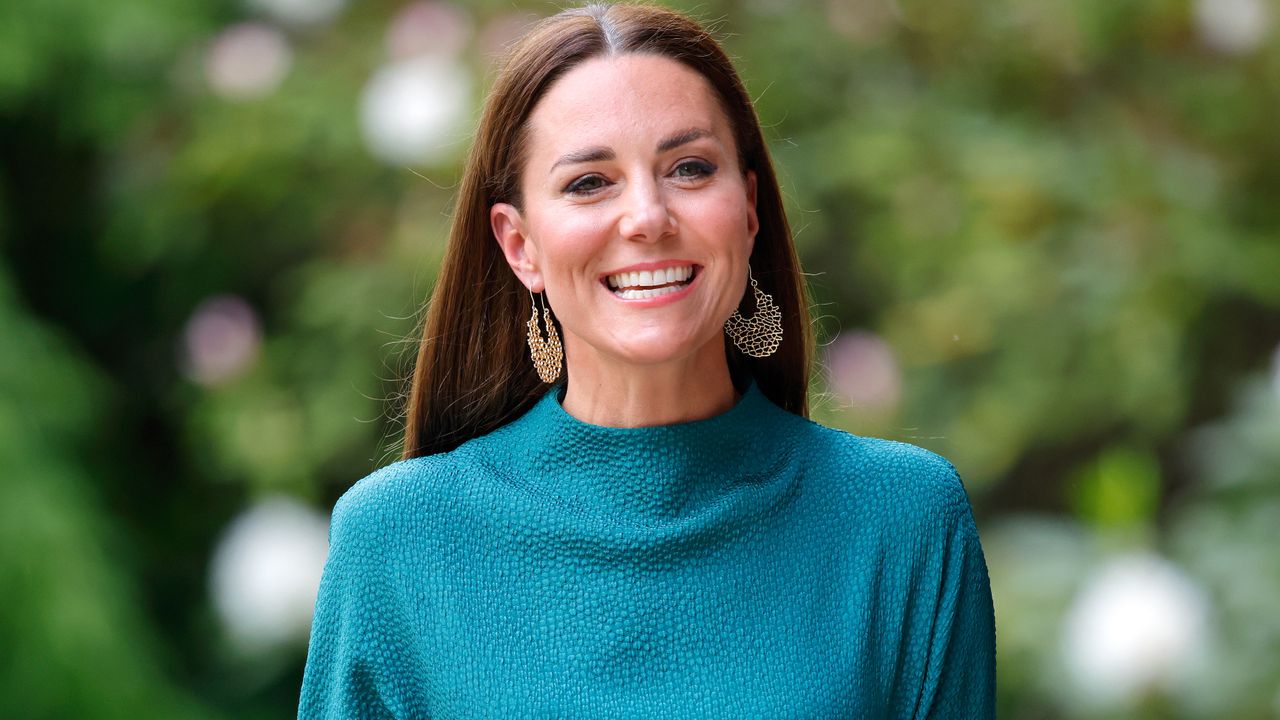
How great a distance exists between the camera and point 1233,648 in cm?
389

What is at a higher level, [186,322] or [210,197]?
[210,197]

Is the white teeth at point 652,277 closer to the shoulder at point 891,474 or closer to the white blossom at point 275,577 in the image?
the shoulder at point 891,474

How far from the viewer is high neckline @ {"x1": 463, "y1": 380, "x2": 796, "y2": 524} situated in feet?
7.23

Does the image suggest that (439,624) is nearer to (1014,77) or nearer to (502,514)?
(502,514)

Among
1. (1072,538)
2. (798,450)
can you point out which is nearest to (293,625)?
(1072,538)

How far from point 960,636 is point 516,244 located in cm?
74

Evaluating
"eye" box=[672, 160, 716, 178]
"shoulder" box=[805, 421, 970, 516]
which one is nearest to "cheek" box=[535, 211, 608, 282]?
"eye" box=[672, 160, 716, 178]

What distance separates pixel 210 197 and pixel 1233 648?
2.91 metres

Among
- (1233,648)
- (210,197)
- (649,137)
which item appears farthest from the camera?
(210,197)

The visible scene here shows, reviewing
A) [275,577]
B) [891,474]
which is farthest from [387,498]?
[275,577]

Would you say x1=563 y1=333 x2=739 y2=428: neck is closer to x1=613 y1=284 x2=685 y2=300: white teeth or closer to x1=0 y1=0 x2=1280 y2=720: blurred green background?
x1=613 y1=284 x2=685 y2=300: white teeth

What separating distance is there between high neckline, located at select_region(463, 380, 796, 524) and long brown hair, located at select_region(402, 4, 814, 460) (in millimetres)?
130

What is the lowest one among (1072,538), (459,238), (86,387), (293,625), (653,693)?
(293,625)

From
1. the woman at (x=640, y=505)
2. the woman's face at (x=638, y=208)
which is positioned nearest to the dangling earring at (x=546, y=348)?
the woman at (x=640, y=505)
